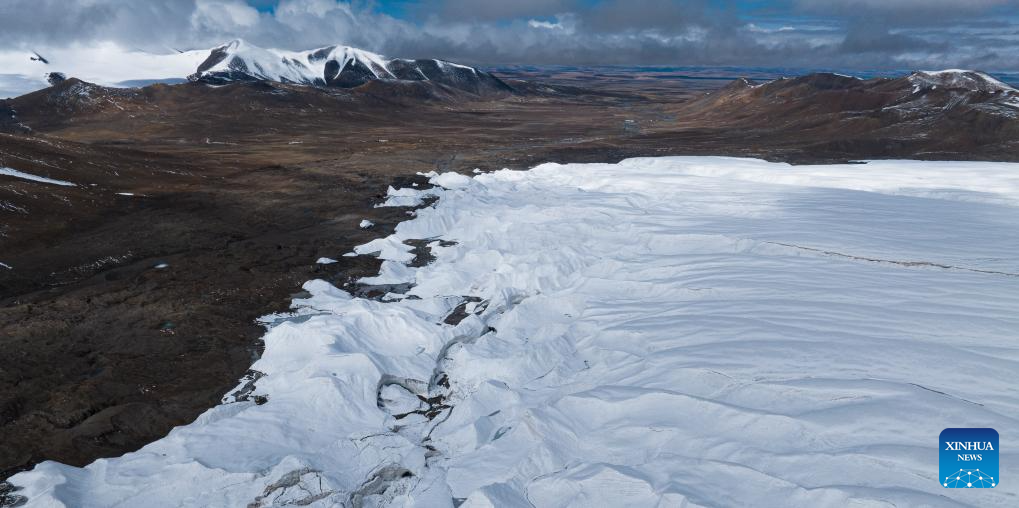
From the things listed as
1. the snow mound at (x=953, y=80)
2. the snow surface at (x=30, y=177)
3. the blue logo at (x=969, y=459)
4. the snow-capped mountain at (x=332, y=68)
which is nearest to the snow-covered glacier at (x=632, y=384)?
the blue logo at (x=969, y=459)

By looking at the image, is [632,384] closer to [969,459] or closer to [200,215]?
[969,459]

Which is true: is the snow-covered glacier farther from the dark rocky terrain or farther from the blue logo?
the dark rocky terrain

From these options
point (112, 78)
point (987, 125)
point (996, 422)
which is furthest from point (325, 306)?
point (112, 78)

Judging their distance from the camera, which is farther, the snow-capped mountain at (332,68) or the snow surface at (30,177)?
the snow-capped mountain at (332,68)

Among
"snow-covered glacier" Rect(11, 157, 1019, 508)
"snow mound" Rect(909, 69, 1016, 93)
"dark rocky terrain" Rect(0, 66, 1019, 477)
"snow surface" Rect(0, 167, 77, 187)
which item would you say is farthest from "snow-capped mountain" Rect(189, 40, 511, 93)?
"snow-covered glacier" Rect(11, 157, 1019, 508)

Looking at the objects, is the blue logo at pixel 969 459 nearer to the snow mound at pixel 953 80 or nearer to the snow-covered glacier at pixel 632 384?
the snow-covered glacier at pixel 632 384

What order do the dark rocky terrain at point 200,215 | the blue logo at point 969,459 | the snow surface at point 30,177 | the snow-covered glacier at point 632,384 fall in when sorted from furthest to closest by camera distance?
the snow surface at point 30,177
the dark rocky terrain at point 200,215
the snow-covered glacier at point 632,384
the blue logo at point 969,459

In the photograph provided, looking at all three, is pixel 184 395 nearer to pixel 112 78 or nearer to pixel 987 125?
pixel 987 125
